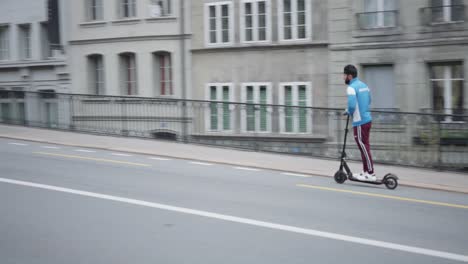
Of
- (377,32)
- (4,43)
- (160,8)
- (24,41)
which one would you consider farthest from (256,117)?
(4,43)

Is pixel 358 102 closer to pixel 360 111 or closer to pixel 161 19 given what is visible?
pixel 360 111

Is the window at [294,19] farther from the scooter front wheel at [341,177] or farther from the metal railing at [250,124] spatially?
the scooter front wheel at [341,177]

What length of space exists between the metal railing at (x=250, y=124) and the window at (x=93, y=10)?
6564 millimetres

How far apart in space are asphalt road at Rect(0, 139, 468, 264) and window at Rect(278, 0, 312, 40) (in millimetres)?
12206

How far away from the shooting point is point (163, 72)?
94.4ft

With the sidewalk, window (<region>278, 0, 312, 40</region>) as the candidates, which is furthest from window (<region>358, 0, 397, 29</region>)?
the sidewalk

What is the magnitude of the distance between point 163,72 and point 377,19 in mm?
9826

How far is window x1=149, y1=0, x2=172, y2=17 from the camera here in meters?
28.1

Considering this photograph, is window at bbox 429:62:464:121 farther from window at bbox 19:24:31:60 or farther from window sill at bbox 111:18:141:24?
window at bbox 19:24:31:60

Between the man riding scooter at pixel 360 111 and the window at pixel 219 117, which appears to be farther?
the window at pixel 219 117

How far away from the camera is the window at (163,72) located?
28531 mm

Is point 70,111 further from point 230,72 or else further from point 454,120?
point 454,120

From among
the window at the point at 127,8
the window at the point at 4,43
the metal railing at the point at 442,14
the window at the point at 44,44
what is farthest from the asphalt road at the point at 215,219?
the window at the point at 4,43

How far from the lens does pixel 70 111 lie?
75.9 ft
